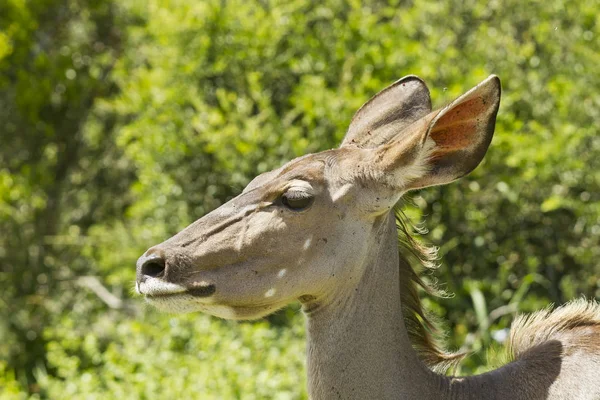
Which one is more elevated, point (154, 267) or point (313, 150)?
point (313, 150)

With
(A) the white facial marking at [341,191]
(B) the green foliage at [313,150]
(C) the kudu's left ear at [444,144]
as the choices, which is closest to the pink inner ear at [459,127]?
(C) the kudu's left ear at [444,144]

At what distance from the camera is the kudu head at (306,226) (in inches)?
122

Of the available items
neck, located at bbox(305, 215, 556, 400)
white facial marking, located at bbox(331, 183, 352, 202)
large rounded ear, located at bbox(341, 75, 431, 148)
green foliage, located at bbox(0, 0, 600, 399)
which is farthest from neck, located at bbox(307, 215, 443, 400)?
green foliage, located at bbox(0, 0, 600, 399)

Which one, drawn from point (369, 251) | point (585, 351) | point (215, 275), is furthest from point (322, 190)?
point (585, 351)

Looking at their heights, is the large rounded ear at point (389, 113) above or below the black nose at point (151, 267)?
above

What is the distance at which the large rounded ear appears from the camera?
366 cm

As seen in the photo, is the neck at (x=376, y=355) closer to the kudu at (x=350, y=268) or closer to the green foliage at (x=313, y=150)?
the kudu at (x=350, y=268)

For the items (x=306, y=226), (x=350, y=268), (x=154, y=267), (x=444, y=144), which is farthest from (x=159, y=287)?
(x=444, y=144)

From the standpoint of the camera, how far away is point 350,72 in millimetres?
7676

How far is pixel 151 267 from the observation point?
307 cm

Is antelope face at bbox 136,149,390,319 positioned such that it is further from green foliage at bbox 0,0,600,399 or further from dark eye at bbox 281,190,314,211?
Answer: green foliage at bbox 0,0,600,399

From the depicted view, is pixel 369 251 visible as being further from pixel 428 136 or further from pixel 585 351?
pixel 585 351

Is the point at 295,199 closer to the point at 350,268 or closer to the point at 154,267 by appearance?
the point at 350,268

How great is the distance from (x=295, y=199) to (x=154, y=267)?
521 millimetres
